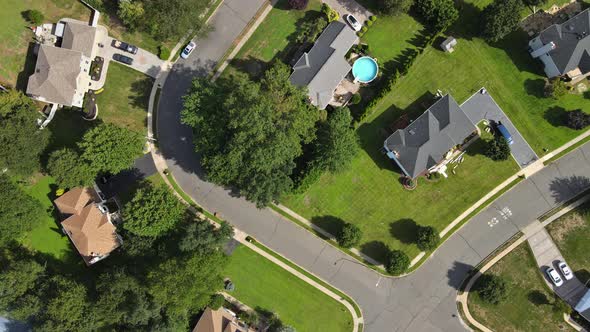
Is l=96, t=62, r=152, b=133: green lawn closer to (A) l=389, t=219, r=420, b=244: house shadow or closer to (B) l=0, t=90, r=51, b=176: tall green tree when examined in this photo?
(B) l=0, t=90, r=51, b=176: tall green tree

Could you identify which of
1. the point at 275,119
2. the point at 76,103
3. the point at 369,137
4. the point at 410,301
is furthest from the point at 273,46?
the point at 410,301

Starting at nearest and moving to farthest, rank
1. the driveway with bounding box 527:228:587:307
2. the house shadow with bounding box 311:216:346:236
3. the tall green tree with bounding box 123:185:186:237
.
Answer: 1. the tall green tree with bounding box 123:185:186:237
2. the driveway with bounding box 527:228:587:307
3. the house shadow with bounding box 311:216:346:236

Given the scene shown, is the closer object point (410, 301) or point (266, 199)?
point (266, 199)

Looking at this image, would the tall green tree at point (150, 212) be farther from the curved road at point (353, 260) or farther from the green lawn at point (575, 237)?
the green lawn at point (575, 237)

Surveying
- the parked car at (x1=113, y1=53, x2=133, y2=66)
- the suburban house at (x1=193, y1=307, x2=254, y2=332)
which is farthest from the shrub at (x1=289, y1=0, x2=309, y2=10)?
the suburban house at (x1=193, y1=307, x2=254, y2=332)

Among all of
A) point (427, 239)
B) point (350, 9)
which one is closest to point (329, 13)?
point (350, 9)

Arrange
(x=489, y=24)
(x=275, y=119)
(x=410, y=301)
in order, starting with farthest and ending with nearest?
(x=410, y=301) < (x=489, y=24) < (x=275, y=119)

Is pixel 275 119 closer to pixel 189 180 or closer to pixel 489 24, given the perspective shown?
pixel 189 180
